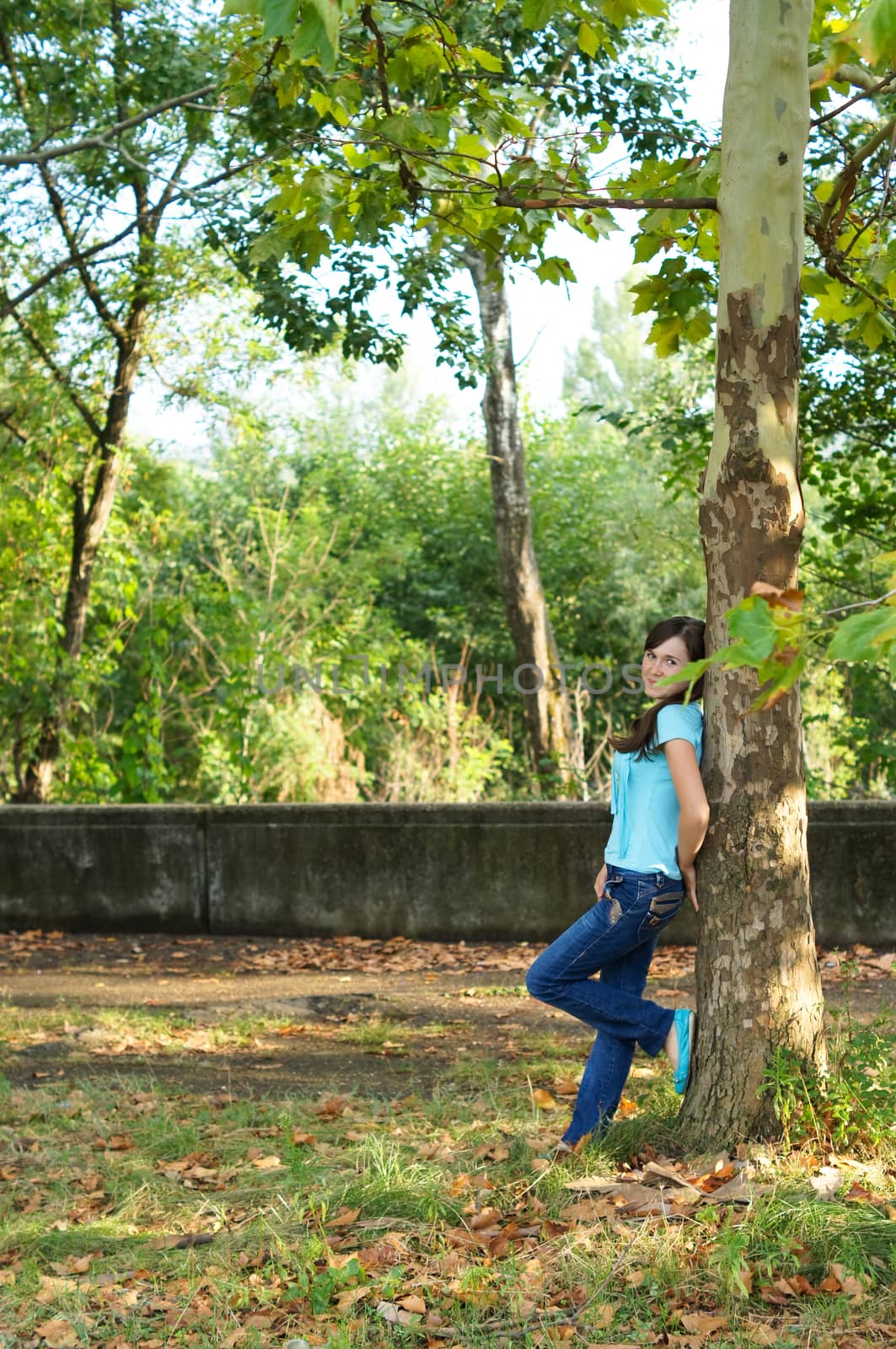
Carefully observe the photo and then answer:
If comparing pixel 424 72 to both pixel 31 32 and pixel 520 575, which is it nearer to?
pixel 31 32

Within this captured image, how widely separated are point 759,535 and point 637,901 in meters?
1.22

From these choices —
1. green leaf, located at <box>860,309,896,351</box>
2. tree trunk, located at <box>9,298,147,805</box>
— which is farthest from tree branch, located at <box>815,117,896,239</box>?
tree trunk, located at <box>9,298,147,805</box>

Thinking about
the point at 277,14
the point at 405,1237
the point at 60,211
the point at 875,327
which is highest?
the point at 60,211

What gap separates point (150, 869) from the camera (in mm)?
9352

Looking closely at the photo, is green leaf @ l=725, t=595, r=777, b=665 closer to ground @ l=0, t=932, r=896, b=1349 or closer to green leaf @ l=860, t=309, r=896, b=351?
ground @ l=0, t=932, r=896, b=1349

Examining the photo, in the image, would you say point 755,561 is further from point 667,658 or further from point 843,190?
point 843,190

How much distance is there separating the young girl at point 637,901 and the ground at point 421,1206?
0.75 feet

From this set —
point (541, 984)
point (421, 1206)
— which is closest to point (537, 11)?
point (541, 984)

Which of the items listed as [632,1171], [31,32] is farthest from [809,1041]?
[31,32]

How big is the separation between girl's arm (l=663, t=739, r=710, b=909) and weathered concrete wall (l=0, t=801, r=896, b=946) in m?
4.31

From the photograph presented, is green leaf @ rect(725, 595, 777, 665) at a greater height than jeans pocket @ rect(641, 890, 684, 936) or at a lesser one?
greater

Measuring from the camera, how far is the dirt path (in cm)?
588

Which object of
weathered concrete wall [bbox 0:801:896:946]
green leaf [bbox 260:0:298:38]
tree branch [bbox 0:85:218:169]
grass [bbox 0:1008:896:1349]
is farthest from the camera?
weathered concrete wall [bbox 0:801:896:946]

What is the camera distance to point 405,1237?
3.71 m
